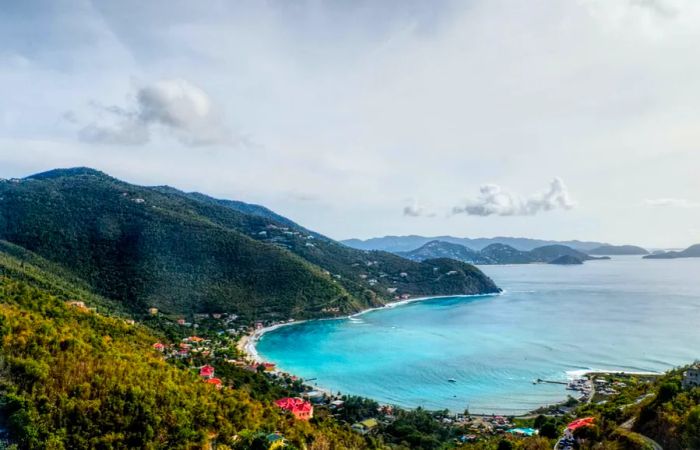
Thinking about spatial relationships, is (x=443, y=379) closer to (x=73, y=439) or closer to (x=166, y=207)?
(x=73, y=439)

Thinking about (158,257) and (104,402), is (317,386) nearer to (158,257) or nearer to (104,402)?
(104,402)

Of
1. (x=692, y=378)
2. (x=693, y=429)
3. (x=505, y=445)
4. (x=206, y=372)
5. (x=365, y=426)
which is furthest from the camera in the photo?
(x=206, y=372)

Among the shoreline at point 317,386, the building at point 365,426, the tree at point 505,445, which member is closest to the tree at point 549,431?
the tree at point 505,445

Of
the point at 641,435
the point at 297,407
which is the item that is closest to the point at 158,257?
the point at 297,407

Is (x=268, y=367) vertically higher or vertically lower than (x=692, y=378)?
lower

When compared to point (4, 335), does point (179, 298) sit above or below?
below

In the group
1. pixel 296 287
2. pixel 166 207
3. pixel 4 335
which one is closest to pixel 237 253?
pixel 296 287

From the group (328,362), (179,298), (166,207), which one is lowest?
(328,362)

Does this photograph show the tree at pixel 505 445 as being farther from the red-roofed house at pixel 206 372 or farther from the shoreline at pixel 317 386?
the red-roofed house at pixel 206 372

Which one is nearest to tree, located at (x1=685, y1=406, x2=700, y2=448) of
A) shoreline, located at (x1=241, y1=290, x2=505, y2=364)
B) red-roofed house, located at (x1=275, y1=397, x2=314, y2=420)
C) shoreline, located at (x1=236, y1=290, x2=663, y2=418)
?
red-roofed house, located at (x1=275, y1=397, x2=314, y2=420)
